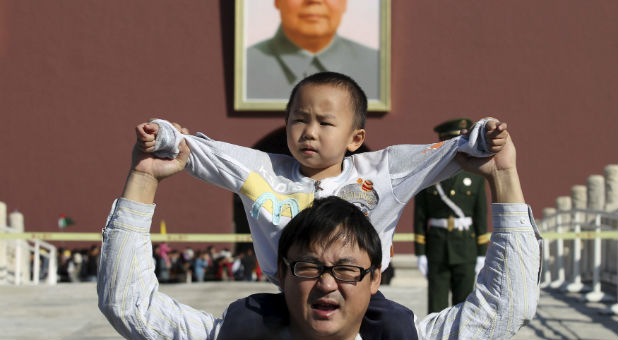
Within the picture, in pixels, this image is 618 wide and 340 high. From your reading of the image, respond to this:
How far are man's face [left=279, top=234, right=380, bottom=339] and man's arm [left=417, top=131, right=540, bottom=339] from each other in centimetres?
20

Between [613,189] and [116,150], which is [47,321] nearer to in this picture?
[613,189]

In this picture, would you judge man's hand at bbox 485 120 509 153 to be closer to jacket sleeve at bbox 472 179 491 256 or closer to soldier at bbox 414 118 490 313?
soldier at bbox 414 118 490 313

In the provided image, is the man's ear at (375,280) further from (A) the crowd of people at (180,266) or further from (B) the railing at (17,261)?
Result: (A) the crowd of people at (180,266)

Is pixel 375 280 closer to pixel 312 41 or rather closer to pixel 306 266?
pixel 306 266

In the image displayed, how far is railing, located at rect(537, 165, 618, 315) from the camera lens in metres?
7.89

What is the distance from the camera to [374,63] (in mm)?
13625

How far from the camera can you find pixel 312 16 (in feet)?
44.6

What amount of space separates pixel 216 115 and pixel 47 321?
7.47 meters

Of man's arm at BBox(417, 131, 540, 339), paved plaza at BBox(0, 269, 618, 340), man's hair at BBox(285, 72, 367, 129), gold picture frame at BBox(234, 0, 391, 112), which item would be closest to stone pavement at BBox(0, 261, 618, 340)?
paved plaza at BBox(0, 269, 618, 340)

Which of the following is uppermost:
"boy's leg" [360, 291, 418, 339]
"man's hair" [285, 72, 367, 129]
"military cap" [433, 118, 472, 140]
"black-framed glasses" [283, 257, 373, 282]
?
"man's hair" [285, 72, 367, 129]

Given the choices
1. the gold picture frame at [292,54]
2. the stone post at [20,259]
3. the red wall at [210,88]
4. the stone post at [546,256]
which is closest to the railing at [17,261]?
the stone post at [20,259]

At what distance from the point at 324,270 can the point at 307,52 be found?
12391 millimetres

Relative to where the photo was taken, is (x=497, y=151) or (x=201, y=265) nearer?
(x=497, y=151)

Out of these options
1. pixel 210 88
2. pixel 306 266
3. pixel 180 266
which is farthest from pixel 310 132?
pixel 210 88
